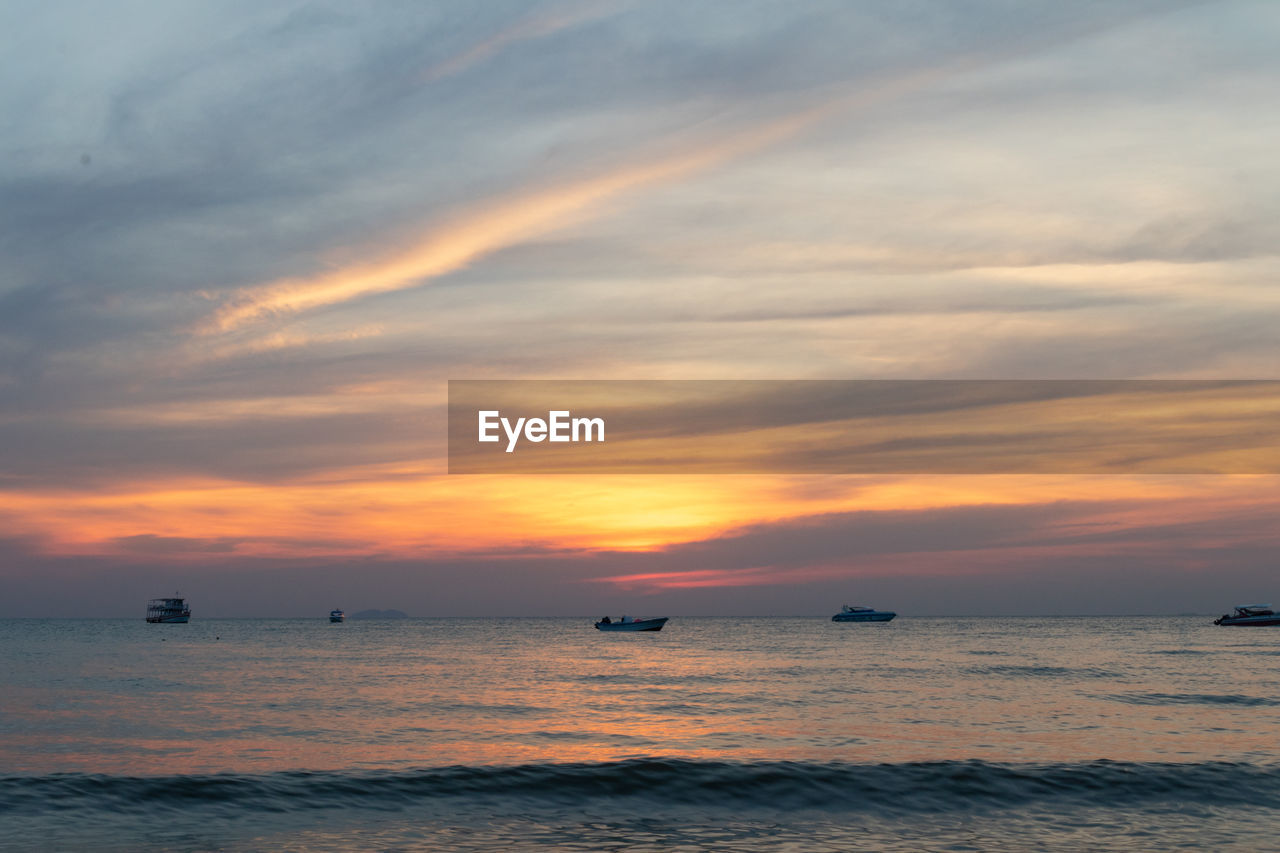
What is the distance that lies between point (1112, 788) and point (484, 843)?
2104cm

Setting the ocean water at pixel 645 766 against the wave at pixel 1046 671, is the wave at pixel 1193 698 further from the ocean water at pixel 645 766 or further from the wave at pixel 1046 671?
the wave at pixel 1046 671

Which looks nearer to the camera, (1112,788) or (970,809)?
(970,809)

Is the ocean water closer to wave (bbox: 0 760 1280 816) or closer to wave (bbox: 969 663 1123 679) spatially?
wave (bbox: 0 760 1280 816)

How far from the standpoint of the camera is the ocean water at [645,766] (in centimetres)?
2695

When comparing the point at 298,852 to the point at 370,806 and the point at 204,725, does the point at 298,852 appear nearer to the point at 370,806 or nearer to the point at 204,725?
the point at 370,806

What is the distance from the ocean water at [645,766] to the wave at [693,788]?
0.14 m

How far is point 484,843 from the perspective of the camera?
1013 inches

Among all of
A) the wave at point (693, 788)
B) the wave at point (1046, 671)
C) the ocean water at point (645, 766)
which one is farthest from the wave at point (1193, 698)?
the wave at point (693, 788)

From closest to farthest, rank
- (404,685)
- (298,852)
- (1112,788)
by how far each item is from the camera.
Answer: (298,852)
(1112,788)
(404,685)

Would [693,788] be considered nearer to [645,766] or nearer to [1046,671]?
[645,766]

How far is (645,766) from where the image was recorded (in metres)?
36.2

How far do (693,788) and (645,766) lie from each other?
137 inches

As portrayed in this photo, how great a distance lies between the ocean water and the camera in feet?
88.4

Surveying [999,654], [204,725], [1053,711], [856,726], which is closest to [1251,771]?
[856,726]
